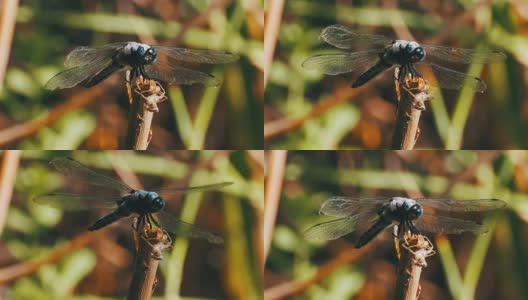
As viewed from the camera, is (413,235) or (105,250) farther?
(105,250)

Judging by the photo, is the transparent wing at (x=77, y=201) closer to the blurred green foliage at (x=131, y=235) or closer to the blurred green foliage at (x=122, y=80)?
the blurred green foliage at (x=131, y=235)

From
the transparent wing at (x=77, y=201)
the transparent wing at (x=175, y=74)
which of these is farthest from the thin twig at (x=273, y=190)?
the transparent wing at (x=77, y=201)

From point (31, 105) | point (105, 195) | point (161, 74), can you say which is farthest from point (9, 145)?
point (161, 74)

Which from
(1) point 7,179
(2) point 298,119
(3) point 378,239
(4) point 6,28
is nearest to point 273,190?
(2) point 298,119

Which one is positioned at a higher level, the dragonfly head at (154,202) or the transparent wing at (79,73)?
the transparent wing at (79,73)

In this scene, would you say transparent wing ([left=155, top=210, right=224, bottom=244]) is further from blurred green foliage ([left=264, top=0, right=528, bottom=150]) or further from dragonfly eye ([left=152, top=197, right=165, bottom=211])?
blurred green foliage ([left=264, top=0, right=528, bottom=150])

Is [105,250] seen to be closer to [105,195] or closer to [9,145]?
[105,195]

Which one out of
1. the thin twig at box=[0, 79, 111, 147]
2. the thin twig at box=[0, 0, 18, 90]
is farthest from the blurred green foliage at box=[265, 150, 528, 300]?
the thin twig at box=[0, 0, 18, 90]
